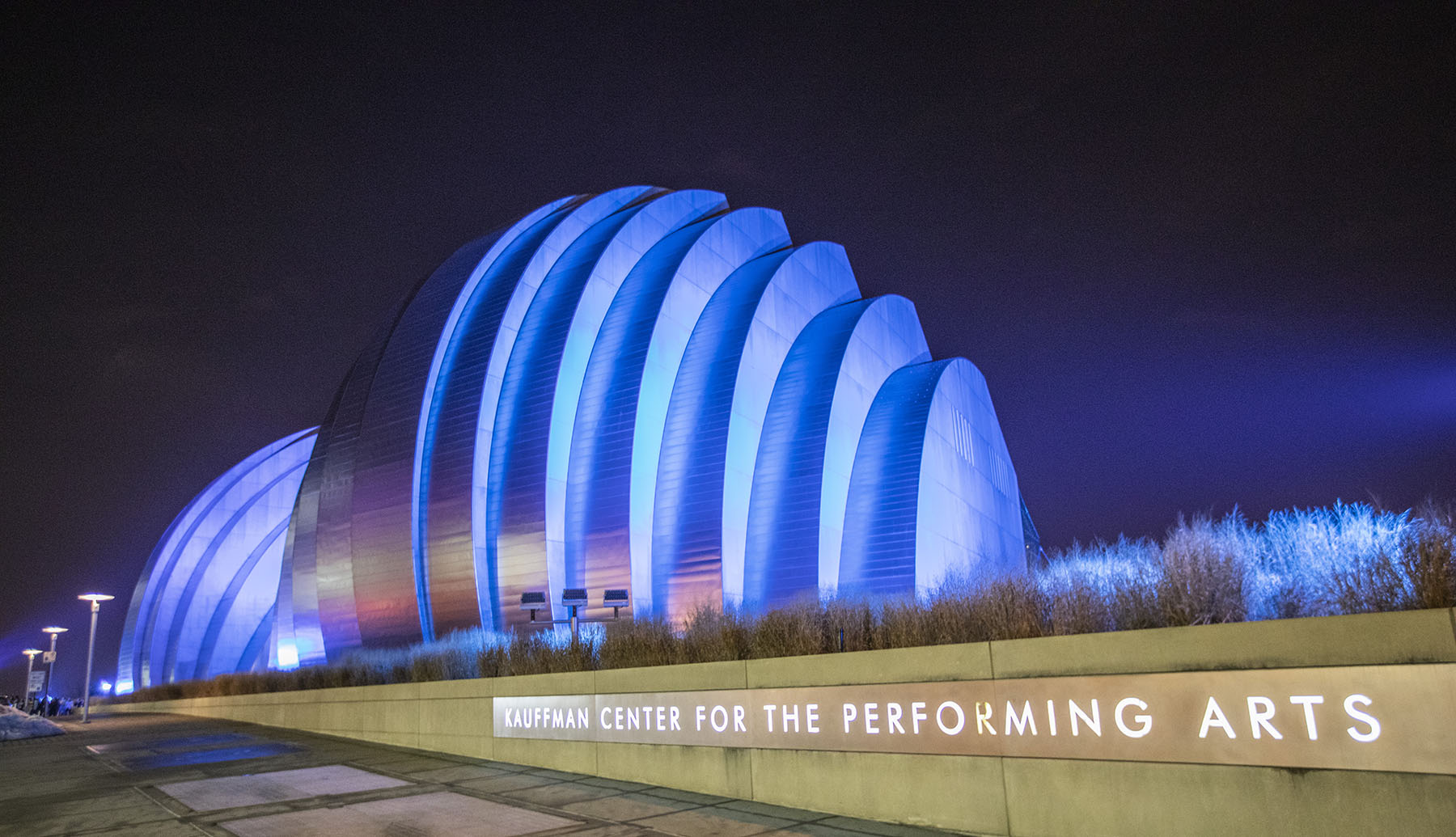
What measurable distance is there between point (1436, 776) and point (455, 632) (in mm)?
20744

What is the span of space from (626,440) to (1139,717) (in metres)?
19.4

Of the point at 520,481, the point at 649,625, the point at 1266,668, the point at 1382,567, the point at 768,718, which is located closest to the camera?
the point at 1266,668

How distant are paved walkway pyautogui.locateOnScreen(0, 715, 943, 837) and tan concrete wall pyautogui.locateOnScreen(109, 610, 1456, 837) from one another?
0.28 metres

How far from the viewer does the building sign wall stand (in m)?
4.97

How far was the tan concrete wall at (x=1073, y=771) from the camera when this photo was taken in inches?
199

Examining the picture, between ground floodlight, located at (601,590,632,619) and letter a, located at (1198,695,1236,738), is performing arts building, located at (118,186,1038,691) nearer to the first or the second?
ground floodlight, located at (601,590,632,619)

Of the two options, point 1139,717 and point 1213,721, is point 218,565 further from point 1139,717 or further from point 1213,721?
point 1213,721

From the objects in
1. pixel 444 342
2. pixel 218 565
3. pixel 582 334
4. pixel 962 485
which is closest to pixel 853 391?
pixel 962 485

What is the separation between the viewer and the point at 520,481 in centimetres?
2475

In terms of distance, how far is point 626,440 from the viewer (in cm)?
2442

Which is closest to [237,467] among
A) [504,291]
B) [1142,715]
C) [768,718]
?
[504,291]

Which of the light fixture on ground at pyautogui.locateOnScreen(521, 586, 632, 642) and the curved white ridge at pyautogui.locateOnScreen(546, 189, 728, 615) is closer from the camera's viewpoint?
the light fixture on ground at pyautogui.locateOnScreen(521, 586, 632, 642)

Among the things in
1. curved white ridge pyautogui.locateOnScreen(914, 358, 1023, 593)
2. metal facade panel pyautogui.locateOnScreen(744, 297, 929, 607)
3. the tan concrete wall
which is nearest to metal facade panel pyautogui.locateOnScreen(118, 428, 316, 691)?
metal facade panel pyautogui.locateOnScreen(744, 297, 929, 607)

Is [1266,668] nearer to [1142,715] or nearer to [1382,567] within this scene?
[1142,715]
